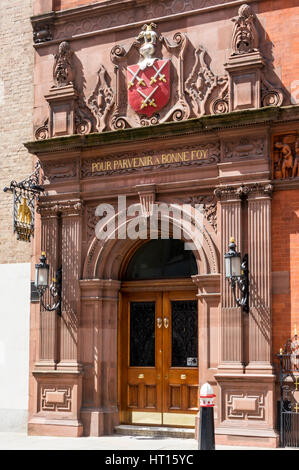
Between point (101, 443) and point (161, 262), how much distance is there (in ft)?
11.6

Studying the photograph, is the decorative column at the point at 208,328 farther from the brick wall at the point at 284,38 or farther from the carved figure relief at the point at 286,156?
the brick wall at the point at 284,38

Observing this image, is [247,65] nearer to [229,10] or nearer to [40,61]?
[229,10]

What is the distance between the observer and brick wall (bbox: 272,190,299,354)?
12.7m

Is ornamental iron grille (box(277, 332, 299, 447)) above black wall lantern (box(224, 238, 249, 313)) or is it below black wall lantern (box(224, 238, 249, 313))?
below

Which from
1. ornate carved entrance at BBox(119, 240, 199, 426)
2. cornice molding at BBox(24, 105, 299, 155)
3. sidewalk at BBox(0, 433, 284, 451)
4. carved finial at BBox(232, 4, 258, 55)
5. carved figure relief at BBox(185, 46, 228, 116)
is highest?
carved finial at BBox(232, 4, 258, 55)

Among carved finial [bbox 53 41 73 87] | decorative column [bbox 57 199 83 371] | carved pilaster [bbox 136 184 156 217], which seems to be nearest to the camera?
carved pilaster [bbox 136 184 156 217]

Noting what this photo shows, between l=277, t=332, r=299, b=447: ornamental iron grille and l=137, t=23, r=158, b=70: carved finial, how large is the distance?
577 cm

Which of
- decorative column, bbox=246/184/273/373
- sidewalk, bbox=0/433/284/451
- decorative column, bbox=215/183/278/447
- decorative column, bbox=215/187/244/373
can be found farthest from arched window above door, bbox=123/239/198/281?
sidewalk, bbox=0/433/284/451

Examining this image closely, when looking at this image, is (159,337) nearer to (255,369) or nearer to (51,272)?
(255,369)

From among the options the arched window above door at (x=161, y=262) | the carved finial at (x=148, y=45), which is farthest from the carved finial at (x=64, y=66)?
the arched window above door at (x=161, y=262)

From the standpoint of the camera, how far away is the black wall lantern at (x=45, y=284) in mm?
14367

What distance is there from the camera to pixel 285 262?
12.8 metres

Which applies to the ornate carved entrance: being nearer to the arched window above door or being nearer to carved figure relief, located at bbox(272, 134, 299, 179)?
the arched window above door

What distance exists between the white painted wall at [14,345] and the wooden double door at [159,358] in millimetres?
2208
